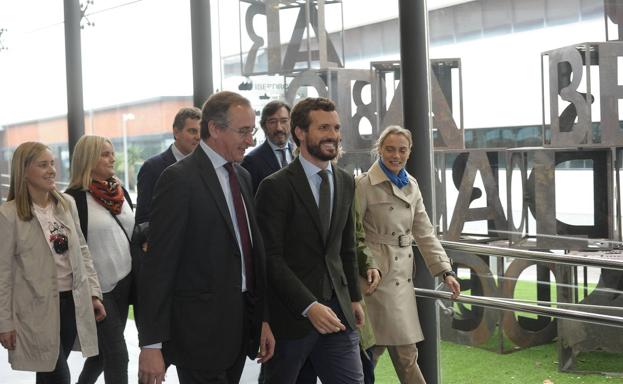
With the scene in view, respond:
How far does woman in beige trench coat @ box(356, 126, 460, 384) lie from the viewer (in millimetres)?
4324

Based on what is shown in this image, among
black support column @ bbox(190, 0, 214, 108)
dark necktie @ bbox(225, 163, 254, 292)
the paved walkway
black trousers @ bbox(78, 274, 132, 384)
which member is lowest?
the paved walkway

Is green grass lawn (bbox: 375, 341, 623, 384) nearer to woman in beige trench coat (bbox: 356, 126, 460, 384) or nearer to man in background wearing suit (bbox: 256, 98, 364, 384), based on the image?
woman in beige trench coat (bbox: 356, 126, 460, 384)

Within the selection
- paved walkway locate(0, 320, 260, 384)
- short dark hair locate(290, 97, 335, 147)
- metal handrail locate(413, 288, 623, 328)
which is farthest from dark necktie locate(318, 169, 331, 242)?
paved walkway locate(0, 320, 260, 384)

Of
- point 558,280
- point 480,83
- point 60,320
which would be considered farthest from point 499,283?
point 60,320

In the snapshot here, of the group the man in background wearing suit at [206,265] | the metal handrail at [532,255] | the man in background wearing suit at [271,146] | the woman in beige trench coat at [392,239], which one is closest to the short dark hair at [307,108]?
the man in background wearing suit at [206,265]

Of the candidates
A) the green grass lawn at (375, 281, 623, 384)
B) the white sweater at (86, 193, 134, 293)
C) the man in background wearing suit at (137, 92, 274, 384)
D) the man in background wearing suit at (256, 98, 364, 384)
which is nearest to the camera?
the man in background wearing suit at (137, 92, 274, 384)

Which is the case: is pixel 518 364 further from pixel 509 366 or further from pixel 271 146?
pixel 271 146

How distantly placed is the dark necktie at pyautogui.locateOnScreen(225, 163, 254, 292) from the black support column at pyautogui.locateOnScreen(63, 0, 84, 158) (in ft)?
20.0

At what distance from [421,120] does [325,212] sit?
65.2 inches

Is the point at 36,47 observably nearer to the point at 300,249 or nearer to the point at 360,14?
the point at 360,14

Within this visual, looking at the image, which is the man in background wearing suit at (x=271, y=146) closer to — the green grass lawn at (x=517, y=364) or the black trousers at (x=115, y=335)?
the black trousers at (x=115, y=335)

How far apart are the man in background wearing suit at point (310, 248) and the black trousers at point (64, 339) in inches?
55.6

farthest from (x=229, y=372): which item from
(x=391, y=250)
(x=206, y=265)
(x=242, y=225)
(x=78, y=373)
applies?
(x=78, y=373)

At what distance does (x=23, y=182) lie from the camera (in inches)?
170
